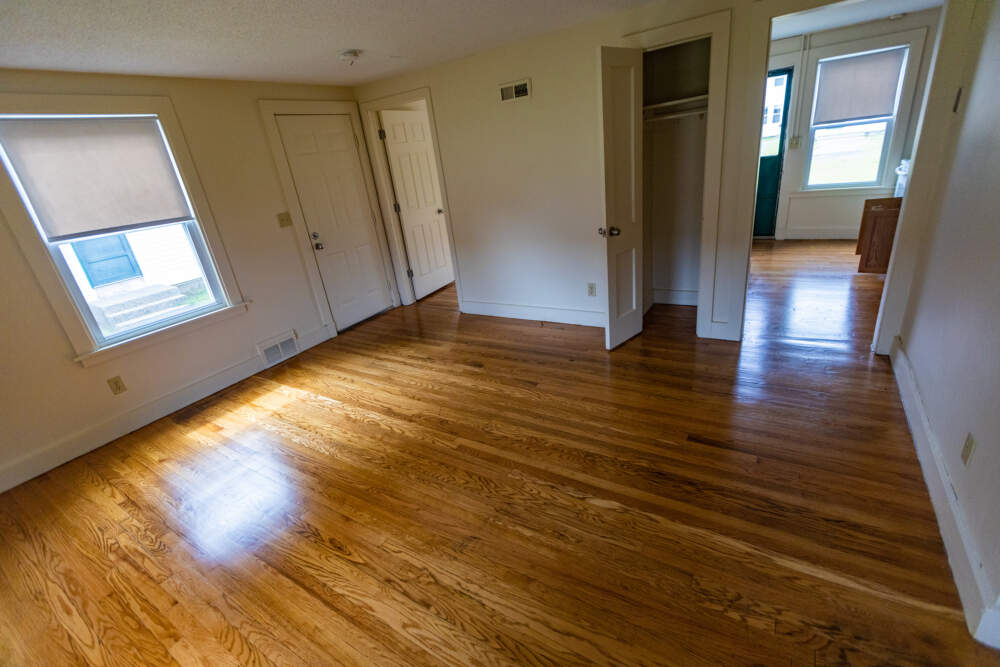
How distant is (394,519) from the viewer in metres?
2.03

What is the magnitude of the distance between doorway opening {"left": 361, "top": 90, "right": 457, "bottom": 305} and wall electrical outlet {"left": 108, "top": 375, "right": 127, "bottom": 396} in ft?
9.04

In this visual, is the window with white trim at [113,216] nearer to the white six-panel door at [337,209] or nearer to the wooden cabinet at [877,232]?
the white six-panel door at [337,209]

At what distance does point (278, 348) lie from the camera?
3955mm

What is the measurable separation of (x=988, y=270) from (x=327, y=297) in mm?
4594

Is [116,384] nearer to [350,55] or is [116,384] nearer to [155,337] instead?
[155,337]

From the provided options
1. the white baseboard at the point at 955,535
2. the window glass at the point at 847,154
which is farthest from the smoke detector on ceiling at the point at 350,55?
the window glass at the point at 847,154

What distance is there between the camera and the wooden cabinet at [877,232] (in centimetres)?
416

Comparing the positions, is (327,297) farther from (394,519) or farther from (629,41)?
(629,41)

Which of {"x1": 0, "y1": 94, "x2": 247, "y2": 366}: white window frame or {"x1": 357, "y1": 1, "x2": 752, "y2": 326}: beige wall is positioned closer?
{"x1": 0, "y1": 94, "x2": 247, "y2": 366}: white window frame

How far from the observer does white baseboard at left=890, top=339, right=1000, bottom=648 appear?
1278mm

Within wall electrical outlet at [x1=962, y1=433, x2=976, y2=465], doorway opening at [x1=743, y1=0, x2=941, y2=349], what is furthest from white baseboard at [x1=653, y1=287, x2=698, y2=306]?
wall electrical outlet at [x1=962, y1=433, x2=976, y2=465]

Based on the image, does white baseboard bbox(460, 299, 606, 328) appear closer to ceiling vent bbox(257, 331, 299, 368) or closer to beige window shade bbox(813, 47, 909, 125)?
ceiling vent bbox(257, 331, 299, 368)

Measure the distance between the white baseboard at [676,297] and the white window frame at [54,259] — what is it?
12.9 ft

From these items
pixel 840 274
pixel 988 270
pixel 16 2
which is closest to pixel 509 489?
pixel 988 270
